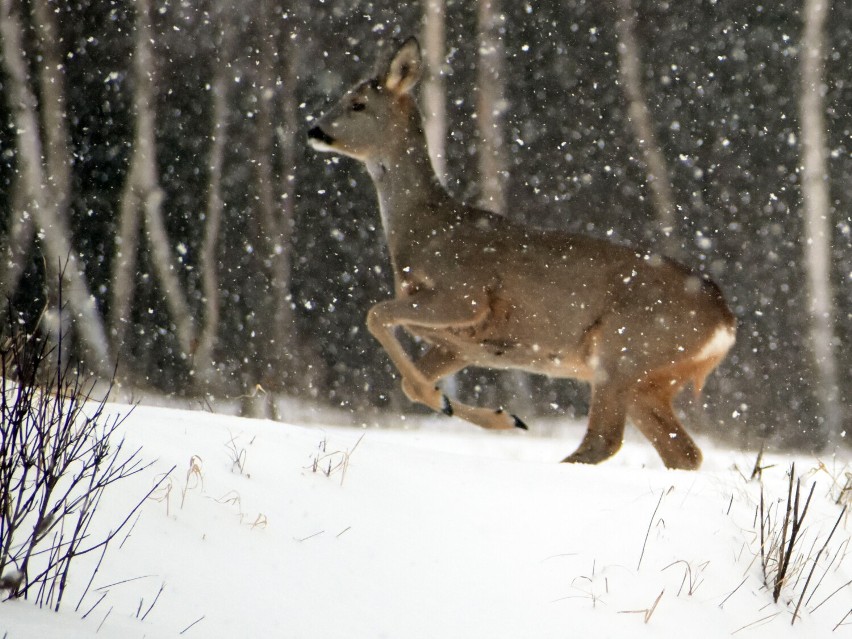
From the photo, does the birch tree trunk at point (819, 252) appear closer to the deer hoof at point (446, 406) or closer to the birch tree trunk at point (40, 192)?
Result: the deer hoof at point (446, 406)

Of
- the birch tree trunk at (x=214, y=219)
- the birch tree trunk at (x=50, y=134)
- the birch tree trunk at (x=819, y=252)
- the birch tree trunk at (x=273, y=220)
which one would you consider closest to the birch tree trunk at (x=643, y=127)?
the birch tree trunk at (x=819, y=252)

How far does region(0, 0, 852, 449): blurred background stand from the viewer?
1209 centimetres

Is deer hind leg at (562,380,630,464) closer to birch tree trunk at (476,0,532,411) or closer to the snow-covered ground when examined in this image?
the snow-covered ground

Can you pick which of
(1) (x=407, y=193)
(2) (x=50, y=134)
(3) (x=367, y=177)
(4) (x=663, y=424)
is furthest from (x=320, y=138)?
(2) (x=50, y=134)

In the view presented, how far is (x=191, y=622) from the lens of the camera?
282 cm

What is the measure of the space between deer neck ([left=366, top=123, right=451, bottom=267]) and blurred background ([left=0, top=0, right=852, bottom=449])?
495cm

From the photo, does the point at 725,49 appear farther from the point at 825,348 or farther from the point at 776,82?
the point at 825,348

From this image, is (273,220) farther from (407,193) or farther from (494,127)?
(407,193)

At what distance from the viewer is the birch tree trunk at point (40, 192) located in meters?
12.0

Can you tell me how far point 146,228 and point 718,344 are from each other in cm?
767

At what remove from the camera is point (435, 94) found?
1265 cm

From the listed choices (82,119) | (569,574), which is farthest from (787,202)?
(569,574)

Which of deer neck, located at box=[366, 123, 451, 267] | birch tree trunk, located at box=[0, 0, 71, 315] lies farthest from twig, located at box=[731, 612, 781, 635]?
birch tree trunk, located at box=[0, 0, 71, 315]

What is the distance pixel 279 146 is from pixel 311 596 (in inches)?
385
